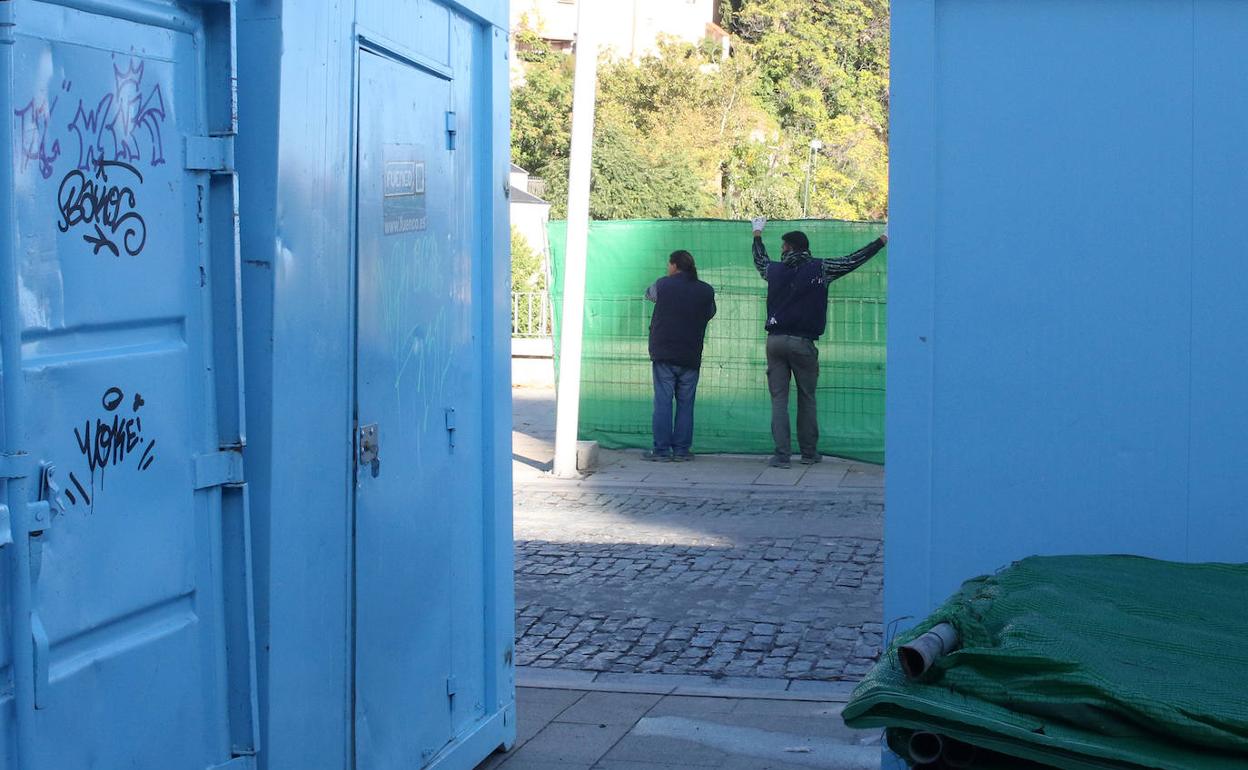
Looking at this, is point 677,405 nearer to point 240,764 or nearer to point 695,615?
point 695,615

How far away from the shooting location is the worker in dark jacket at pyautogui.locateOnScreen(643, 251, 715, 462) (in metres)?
12.3

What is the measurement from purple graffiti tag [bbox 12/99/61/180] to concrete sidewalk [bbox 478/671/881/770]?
3.10m

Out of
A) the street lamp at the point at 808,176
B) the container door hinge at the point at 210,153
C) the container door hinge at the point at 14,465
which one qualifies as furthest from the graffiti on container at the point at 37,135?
the street lamp at the point at 808,176

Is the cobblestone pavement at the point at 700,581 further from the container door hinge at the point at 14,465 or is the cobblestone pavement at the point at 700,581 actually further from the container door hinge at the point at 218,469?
the container door hinge at the point at 14,465

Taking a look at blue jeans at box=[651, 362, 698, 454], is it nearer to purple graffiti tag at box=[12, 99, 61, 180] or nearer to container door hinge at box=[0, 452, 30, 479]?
purple graffiti tag at box=[12, 99, 61, 180]

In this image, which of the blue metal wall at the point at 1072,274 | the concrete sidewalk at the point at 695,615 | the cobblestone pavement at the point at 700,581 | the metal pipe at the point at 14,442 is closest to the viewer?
the metal pipe at the point at 14,442

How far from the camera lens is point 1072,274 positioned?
13.0 feet

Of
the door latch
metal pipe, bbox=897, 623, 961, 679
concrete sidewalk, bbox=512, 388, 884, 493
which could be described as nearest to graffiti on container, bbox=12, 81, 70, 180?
the door latch

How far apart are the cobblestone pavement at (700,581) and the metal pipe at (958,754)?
3.91m

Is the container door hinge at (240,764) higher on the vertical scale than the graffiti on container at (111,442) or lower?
lower

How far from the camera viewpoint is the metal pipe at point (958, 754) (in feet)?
7.95

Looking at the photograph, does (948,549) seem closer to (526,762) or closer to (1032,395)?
(1032,395)

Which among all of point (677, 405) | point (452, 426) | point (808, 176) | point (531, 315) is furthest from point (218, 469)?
point (808, 176)

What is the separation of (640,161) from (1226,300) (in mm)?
31645
